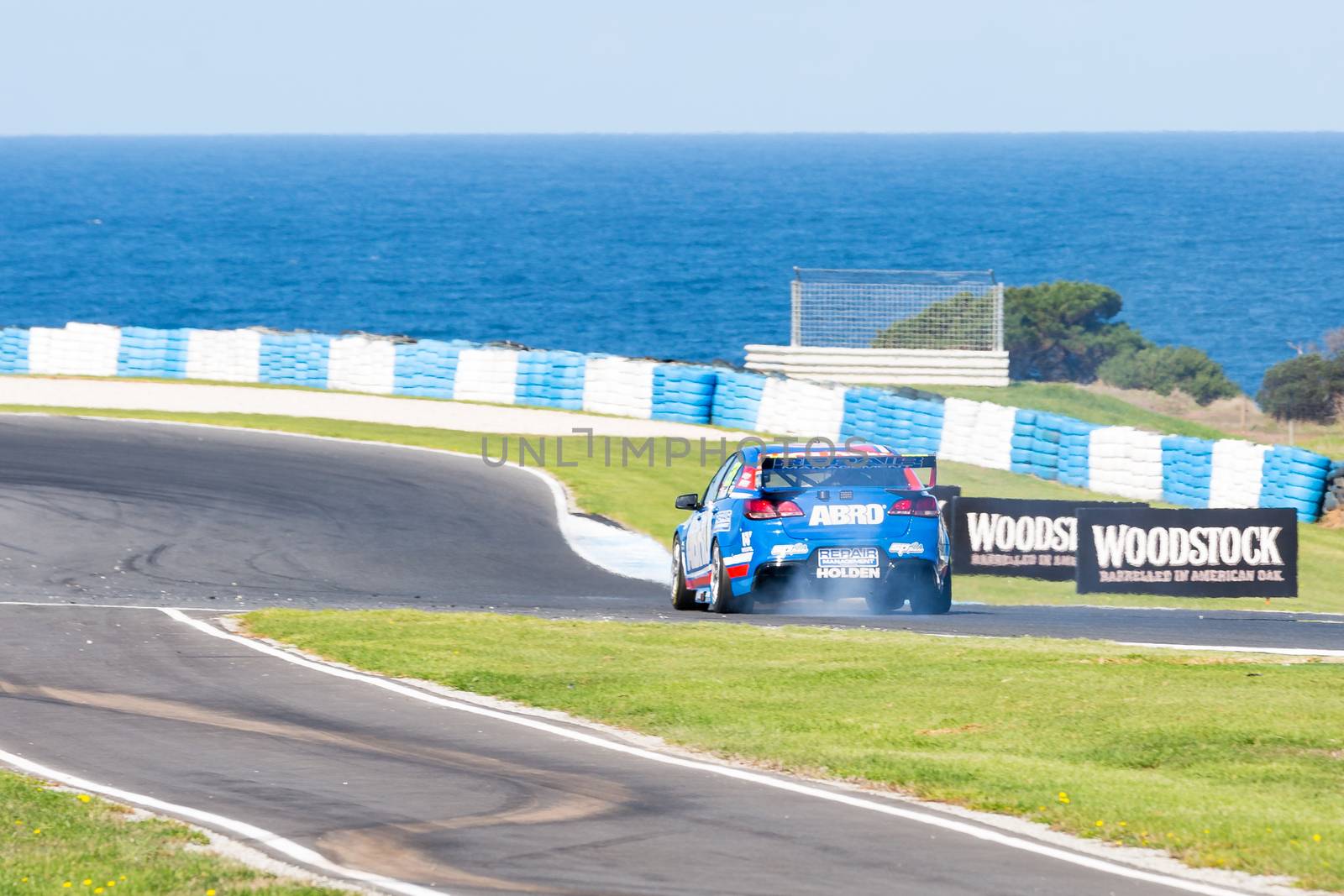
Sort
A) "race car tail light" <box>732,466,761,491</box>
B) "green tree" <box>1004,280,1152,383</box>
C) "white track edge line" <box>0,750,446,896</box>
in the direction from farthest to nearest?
1. "green tree" <box>1004,280,1152,383</box>
2. "race car tail light" <box>732,466,761,491</box>
3. "white track edge line" <box>0,750,446,896</box>

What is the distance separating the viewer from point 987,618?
17.4m

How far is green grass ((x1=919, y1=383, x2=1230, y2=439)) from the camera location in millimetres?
38688

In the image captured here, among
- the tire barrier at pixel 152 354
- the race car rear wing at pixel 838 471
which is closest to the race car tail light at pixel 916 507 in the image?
the race car rear wing at pixel 838 471

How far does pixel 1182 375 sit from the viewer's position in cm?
6019

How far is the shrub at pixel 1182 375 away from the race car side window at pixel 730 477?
1742 inches

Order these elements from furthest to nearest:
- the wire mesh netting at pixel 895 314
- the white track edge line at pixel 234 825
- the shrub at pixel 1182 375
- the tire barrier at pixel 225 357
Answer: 1. the shrub at pixel 1182 375
2. the wire mesh netting at pixel 895 314
3. the tire barrier at pixel 225 357
4. the white track edge line at pixel 234 825

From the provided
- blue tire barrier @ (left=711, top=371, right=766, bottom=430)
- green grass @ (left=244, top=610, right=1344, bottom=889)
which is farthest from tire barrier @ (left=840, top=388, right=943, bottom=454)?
green grass @ (left=244, top=610, right=1344, bottom=889)

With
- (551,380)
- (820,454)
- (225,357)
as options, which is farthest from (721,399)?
(820,454)

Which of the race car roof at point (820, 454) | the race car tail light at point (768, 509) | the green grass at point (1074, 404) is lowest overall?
the race car tail light at point (768, 509)

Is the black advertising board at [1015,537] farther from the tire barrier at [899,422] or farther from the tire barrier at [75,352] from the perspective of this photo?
the tire barrier at [75,352]

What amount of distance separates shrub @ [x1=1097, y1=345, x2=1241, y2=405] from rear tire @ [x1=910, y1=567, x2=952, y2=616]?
43.7m

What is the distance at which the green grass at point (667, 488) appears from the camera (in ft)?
70.7

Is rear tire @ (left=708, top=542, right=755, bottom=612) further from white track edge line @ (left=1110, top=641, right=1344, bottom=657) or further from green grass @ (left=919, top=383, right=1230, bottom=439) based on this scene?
green grass @ (left=919, top=383, right=1230, bottom=439)

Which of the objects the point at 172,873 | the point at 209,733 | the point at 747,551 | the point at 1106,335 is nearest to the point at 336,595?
the point at 747,551
